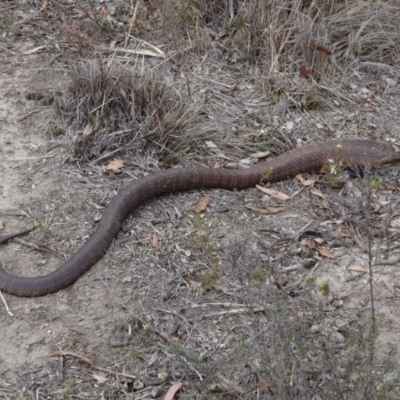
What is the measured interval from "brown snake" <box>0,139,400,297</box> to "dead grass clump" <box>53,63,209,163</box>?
1.47ft

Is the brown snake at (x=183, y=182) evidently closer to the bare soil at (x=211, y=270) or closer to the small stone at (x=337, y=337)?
the bare soil at (x=211, y=270)

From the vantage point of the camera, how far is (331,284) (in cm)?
555

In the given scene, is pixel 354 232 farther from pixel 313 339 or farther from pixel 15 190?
pixel 15 190

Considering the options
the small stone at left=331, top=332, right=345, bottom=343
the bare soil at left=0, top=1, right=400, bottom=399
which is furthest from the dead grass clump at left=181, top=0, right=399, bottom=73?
the small stone at left=331, top=332, right=345, bottom=343

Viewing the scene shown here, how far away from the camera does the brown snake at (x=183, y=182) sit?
551 centimetres

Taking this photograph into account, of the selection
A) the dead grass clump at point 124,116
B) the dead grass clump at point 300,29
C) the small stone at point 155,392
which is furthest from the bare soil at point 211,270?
the dead grass clump at point 300,29

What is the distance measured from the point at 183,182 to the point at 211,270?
1.13m

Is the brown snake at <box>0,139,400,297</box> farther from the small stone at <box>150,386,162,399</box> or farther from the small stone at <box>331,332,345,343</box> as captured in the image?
the small stone at <box>331,332,345,343</box>

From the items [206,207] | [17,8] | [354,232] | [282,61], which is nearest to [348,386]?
[354,232]

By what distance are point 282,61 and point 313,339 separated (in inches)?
149

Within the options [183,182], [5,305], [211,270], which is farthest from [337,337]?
[5,305]

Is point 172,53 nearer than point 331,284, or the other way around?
point 331,284

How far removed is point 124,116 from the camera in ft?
22.6

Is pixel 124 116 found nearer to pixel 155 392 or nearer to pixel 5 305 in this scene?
pixel 5 305
